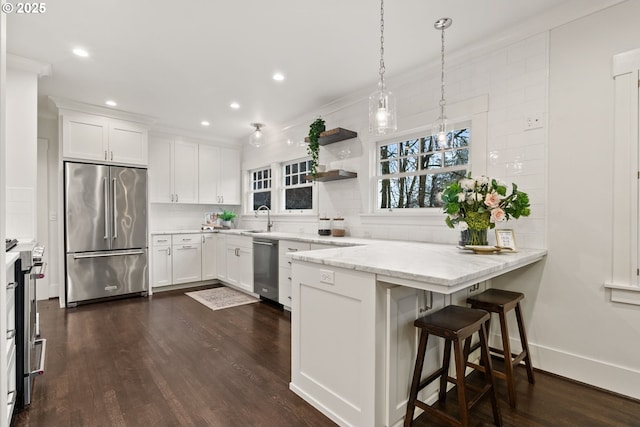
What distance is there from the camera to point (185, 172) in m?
5.42

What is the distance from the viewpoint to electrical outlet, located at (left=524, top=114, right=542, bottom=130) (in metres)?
2.43

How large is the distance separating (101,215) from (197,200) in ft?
5.08

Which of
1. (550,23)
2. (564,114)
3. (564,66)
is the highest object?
(550,23)

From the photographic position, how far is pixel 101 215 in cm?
424

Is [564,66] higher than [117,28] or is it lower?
lower

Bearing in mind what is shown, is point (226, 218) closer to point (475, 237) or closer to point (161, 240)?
point (161, 240)

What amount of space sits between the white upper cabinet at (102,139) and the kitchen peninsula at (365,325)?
377 cm

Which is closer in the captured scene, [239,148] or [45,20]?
[45,20]

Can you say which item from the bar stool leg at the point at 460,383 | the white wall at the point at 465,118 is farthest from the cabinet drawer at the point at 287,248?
the bar stool leg at the point at 460,383

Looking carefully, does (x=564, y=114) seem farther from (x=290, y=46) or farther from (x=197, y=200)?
(x=197, y=200)

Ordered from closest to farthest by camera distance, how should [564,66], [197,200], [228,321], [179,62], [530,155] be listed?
[564,66]
[530,155]
[179,62]
[228,321]
[197,200]

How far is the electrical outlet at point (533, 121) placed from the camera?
2.43 meters

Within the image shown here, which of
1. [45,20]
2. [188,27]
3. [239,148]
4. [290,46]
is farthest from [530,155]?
[239,148]

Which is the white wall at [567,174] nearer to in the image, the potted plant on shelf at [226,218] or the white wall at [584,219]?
the white wall at [584,219]
